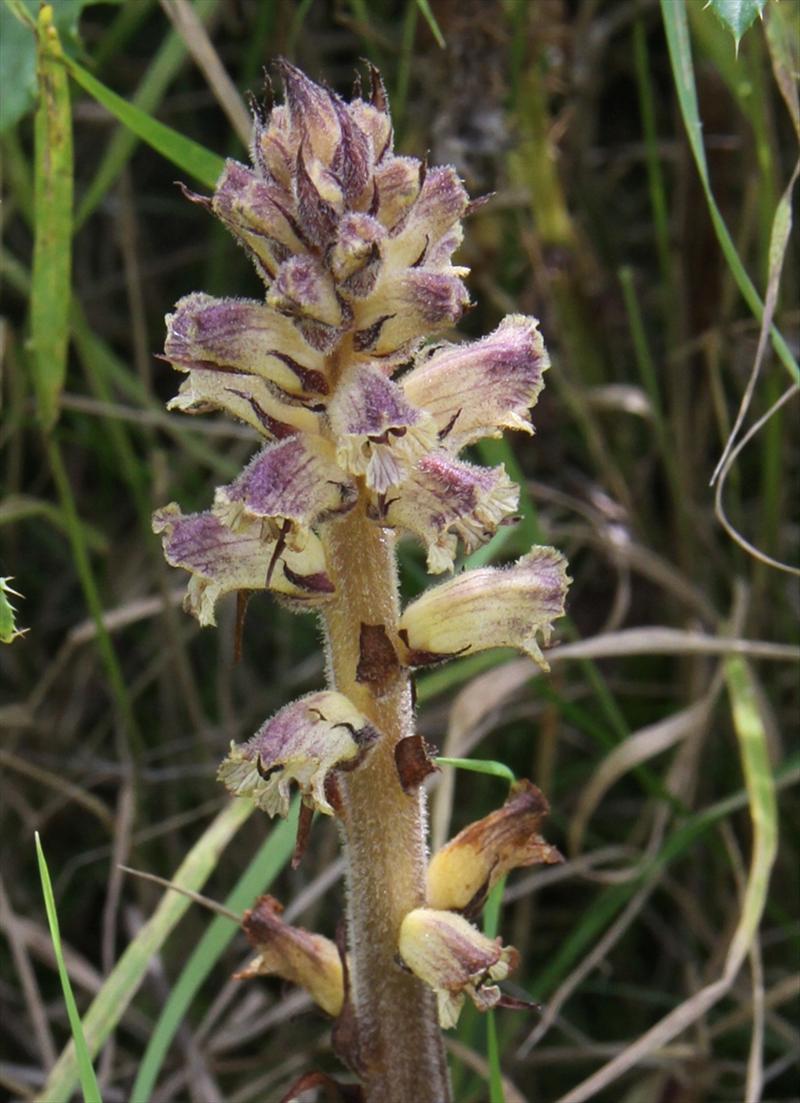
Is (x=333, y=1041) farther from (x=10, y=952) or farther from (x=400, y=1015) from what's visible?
(x=10, y=952)

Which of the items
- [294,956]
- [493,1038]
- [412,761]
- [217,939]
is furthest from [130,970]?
[412,761]

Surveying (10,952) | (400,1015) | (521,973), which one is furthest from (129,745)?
(400,1015)

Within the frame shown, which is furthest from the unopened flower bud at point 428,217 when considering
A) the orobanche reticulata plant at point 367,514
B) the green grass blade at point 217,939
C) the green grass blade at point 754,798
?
the green grass blade at point 754,798

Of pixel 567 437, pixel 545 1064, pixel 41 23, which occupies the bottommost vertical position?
pixel 545 1064

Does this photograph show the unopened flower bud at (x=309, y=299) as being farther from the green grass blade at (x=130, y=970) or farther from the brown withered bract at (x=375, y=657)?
the green grass blade at (x=130, y=970)

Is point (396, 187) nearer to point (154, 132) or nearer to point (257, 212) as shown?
point (257, 212)

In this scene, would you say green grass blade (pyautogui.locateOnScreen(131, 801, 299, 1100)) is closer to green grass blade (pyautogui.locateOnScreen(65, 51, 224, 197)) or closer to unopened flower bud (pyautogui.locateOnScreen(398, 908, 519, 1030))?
unopened flower bud (pyautogui.locateOnScreen(398, 908, 519, 1030))
